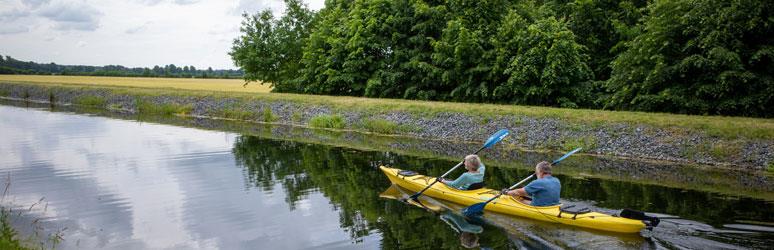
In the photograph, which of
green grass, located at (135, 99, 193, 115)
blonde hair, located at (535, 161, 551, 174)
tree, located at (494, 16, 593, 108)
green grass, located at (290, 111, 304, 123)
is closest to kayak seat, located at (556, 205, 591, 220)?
blonde hair, located at (535, 161, 551, 174)

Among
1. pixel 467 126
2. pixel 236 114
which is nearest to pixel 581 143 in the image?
pixel 467 126

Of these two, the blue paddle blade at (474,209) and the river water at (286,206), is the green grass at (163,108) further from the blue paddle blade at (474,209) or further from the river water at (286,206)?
the blue paddle blade at (474,209)

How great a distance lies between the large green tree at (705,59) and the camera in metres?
23.5

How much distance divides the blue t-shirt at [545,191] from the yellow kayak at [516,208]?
237 millimetres

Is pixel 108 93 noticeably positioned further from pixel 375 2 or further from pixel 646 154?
pixel 646 154

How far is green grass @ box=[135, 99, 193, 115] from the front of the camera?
42406 mm

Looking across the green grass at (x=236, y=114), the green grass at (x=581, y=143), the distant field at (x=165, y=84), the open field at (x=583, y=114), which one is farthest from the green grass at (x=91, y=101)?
the green grass at (x=581, y=143)

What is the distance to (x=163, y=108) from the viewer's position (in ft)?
141

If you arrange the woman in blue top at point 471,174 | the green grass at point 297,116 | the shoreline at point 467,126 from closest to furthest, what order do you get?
the woman in blue top at point 471,174 → the shoreline at point 467,126 → the green grass at point 297,116

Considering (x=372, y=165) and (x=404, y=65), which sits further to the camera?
(x=404, y=65)

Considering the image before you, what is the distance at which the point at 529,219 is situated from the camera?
12.9m

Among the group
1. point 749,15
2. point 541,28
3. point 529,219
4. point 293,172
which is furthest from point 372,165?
point 749,15

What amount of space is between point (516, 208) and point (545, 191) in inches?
31.4

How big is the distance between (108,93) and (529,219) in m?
46.7
